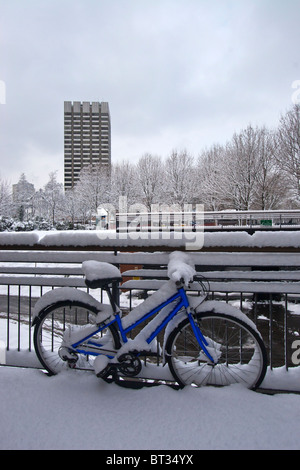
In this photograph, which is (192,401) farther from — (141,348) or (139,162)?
(139,162)

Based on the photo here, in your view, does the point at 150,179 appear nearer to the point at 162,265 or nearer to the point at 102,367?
the point at 162,265

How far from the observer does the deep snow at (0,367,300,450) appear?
2.06 meters

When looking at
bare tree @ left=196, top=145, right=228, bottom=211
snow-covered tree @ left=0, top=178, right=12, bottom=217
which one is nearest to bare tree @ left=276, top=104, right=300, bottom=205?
bare tree @ left=196, top=145, right=228, bottom=211

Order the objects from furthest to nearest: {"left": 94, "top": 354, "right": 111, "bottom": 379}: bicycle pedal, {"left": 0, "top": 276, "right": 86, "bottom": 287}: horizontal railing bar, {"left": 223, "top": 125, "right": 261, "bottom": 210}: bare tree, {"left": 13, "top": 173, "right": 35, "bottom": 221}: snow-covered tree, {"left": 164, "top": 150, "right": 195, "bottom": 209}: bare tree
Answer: {"left": 164, "top": 150, "right": 195, "bottom": 209}: bare tree < {"left": 13, "top": 173, "right": 35, "bottom": 221}: snow-covered tree < {"left": 223, "top": 125, "right": 261, "bottom": 210}: bare tree < {"left": 0, "top": 276, "right": 86, "bottom": 287}: horizontal railing bar < {"left": 94, "top": 354, "right": 111, "bottom": 379}: bicycle pedal

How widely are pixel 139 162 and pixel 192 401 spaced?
48.9m

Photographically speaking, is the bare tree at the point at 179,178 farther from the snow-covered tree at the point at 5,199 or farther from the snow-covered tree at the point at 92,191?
the snow-covered tree at the point at 5,199

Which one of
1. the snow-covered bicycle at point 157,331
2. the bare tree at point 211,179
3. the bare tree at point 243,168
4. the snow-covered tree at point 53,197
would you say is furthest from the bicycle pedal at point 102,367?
the snow-covered tree at point 53,197

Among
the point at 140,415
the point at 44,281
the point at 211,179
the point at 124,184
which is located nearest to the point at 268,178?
the point at 211,179

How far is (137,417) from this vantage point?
229 cm

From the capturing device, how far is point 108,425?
2.21 meters

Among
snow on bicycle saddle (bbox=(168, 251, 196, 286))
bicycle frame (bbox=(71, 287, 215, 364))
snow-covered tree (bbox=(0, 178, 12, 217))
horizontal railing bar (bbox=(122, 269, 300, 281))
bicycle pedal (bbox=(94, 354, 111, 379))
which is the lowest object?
bicycle pedal (bbox=(94, 354, 111, 379))

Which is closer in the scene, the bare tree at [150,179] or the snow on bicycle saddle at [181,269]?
the snow on bicycle saddle at [181,269]

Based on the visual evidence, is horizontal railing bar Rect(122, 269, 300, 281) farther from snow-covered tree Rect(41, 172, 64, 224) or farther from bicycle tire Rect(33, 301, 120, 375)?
snow-covered tree Rect(41, 172, 64, 224)

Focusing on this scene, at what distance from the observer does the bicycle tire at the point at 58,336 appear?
2.67 meters
